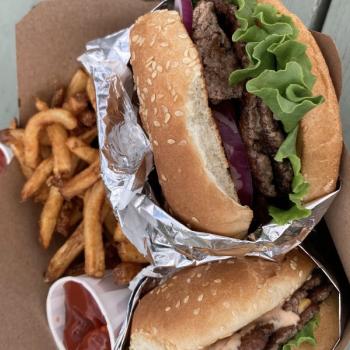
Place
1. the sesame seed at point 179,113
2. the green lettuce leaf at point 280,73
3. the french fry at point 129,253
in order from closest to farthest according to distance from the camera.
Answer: the green lettuce leaf at point 280,73
the sesame seed at point 179,113
the french fry at point 129,253

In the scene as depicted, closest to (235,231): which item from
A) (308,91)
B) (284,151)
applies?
(284,151)

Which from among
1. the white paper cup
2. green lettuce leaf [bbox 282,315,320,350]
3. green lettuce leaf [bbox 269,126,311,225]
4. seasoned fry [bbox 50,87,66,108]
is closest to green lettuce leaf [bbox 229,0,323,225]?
green lettuce leaf [bbox 269,126,311,225]

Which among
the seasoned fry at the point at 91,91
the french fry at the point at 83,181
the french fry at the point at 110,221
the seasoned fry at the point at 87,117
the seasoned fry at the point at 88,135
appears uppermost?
the seasoned fry at the point at 91,91

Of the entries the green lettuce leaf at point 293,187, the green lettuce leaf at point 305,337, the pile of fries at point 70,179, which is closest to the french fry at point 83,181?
the pile of fries at point 70,179

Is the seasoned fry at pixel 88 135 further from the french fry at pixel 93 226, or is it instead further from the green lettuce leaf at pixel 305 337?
the green lettuce leaf at pixel 305 337

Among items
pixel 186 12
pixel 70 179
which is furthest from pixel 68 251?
pixel 186 12

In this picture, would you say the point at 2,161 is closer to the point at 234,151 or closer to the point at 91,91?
the point at 91,91

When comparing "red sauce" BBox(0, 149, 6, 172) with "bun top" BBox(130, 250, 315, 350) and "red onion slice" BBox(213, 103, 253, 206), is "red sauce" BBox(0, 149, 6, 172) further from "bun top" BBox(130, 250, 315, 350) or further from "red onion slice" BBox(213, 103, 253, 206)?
"red onion slice" BBox(213, 103, 253, 206)

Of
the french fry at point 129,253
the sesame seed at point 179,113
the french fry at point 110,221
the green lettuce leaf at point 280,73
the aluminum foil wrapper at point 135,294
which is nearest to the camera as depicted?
the green lettuce leaf at point 280,73
